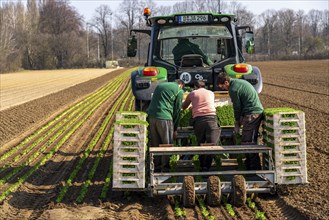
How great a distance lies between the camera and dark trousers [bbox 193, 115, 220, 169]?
288 inches

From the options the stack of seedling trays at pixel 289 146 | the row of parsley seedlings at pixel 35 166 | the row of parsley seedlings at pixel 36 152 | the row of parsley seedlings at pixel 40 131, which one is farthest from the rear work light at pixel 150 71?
the row of parsley seedlings at pixel 40 131

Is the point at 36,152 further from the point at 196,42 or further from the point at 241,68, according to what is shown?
the point at 241,68

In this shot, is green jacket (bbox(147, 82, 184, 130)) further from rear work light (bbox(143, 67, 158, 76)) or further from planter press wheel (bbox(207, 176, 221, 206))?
planter press wheel (bbox(207, 176, 221, 206))

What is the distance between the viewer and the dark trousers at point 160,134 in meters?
7.27

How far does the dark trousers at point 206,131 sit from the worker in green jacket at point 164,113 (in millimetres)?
360

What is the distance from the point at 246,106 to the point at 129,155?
1.91 metres

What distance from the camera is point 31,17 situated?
93.8 m

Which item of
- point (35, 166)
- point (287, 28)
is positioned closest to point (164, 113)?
point (35, 166)

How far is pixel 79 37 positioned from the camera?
323 feet

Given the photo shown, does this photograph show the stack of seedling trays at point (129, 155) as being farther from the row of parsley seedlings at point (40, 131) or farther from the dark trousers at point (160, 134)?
the row of parsley seedlings at point (40, 131)

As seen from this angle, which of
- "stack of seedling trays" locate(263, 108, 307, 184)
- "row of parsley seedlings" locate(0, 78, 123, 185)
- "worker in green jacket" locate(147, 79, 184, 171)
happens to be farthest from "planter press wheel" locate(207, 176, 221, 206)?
"row of parsley seedlings" locate(0, 78, 123, 185)

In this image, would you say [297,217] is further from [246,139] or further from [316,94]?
[316,94]

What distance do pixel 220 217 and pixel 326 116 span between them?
9247mm

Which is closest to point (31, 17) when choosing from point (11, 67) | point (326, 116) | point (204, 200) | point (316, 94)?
point (11, 67)
